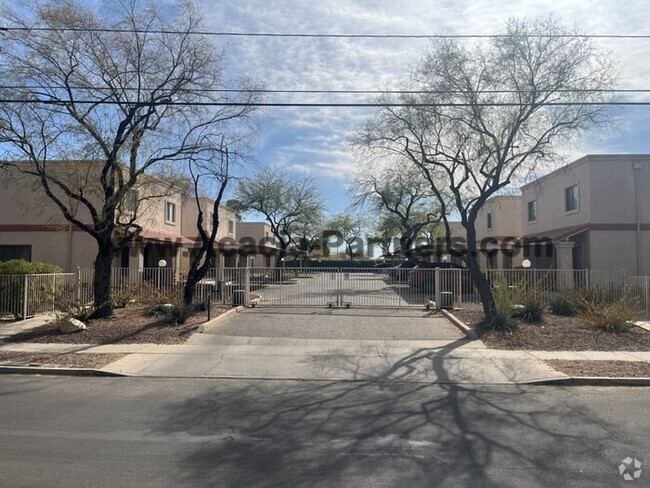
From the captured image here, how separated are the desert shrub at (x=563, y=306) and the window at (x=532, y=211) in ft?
51.7

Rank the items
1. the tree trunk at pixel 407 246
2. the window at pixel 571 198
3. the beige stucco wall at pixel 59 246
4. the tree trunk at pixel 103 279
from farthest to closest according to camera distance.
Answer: the tree trunk at pixel 407 246 → the window at pixel 571 198 → the beige stucco wall at pixel 59 246 → the tree trunk at pixel 103 279

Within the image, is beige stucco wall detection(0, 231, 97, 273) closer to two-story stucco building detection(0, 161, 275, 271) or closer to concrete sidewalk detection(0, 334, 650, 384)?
two-story stucco building detection(0, 161, 275, 271)

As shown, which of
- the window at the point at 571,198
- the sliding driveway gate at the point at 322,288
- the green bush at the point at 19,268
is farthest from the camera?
the window at the point at 571,198

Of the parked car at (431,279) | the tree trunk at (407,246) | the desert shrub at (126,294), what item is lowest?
the desert shrub at (126,294)

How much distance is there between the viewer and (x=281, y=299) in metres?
19.6

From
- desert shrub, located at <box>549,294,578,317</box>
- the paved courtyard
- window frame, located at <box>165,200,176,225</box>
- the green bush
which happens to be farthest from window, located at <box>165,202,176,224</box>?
desert shrub, located at <box>549,294,578,317</box>

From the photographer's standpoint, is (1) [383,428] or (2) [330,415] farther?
(2) [330,415]

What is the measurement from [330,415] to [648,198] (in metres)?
21.2

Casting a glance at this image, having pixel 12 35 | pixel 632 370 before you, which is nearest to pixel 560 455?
pixel 632 370

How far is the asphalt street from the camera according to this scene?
507cm

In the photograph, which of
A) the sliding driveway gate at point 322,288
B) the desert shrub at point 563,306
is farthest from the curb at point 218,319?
the desert shrub at point 563,306

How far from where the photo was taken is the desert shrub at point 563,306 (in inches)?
657

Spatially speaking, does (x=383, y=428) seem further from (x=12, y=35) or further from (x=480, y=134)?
(x=12, y=35)

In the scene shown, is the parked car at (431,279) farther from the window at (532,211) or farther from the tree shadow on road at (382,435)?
the window at (532,211)
